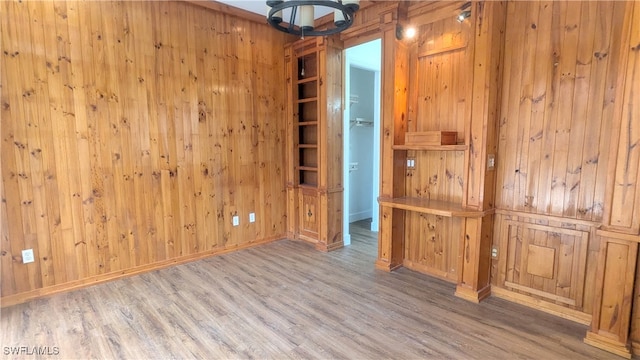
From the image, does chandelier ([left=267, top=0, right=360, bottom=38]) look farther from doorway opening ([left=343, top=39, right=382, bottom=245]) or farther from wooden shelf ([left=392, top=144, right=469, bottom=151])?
doorway opening ([left=343, top=39, right=382, bottom=245])

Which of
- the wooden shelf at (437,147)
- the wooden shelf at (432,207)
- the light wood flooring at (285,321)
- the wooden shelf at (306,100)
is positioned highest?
the wooden shelf at (306,100)

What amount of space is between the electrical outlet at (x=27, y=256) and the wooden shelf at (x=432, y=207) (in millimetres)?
3383

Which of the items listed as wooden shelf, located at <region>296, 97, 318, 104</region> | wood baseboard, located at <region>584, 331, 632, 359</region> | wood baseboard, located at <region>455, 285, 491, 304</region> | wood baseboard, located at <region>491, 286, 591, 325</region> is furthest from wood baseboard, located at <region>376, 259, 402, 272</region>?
wooden shelf, located at <region>296, 97, 318, 104</region>

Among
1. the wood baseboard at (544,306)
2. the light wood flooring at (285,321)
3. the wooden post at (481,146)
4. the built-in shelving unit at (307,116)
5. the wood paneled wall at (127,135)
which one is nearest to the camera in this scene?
the light wood flooring at (285,321)

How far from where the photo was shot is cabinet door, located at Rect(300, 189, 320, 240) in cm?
449

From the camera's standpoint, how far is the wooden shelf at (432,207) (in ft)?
9.41

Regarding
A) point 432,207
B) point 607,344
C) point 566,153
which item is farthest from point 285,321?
point 566,153

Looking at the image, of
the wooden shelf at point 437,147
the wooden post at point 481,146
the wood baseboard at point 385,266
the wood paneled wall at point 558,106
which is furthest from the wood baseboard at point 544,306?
the wooden shelf at point 437,147

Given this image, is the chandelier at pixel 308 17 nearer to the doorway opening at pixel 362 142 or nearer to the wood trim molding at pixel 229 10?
the wood trim molding at pixel 229 10

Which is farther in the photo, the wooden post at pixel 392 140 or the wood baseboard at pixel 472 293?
the wooden post at pixel 392 140

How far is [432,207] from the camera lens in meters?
3.08

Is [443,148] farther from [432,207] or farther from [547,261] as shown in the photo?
[547,261]

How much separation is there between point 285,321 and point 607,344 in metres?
2.29

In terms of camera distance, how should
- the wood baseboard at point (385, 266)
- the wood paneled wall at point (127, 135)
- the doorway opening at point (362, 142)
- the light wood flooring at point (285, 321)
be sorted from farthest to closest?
the doorway opening at point (362, 142) < the wood baseboard at point (385, 266) < the wood paneled wall at point (127, 135) < the light wood flooring at point (285, 321)
